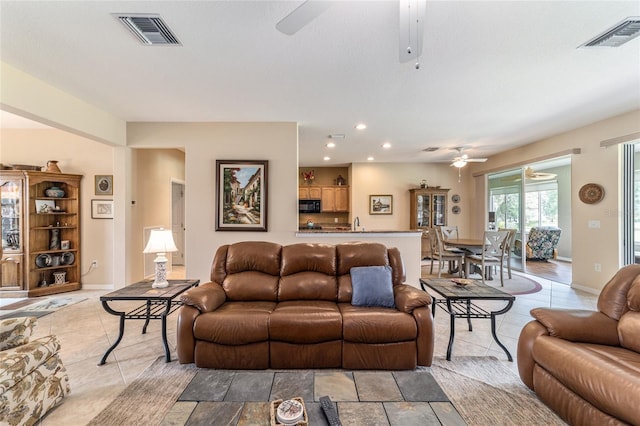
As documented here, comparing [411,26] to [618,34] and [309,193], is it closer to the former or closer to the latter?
[618,34]

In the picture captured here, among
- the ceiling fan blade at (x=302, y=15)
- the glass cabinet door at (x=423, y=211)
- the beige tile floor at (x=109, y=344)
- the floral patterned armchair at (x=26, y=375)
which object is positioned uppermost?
the ceiling fan blade at (x=302, y=15)

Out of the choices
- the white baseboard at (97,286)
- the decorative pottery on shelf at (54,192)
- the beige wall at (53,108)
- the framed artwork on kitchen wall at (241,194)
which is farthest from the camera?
the white baseboard at (97,286)

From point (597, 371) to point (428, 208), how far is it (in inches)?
245

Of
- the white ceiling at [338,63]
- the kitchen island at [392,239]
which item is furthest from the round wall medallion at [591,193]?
the kitchen island at [392,239]

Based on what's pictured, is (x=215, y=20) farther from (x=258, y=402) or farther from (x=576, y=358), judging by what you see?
(x=576, y=358)

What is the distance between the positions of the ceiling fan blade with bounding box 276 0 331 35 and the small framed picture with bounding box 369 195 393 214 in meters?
6.27

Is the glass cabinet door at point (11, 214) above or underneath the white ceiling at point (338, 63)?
underneath

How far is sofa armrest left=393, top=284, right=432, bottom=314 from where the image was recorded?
7.49 ft

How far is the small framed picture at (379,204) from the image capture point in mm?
7672

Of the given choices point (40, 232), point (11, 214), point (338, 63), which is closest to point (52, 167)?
point (11, 214)

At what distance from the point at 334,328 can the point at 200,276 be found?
2.78 m

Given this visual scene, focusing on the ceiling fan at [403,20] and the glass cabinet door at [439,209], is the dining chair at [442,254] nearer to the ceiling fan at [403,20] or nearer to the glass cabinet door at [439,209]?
the glass cabinet door at [439,209]

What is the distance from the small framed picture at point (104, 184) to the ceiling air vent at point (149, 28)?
343cm

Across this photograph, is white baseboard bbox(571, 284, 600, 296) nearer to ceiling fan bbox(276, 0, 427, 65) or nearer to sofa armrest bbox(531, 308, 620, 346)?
sofa armrest bbox(531, 308, 620, 346)
